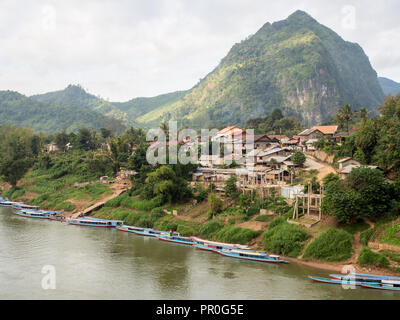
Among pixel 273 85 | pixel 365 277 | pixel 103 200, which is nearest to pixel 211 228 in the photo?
pixel 365 277

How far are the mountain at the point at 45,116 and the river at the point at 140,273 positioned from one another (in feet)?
277

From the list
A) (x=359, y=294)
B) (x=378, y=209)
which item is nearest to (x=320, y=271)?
(x=359, y=294)

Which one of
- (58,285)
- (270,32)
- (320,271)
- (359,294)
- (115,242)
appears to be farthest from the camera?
(270,32)

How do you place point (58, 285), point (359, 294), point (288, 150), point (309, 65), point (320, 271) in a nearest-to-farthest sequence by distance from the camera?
point (359, 294) → point (58, 285) → point (320, 271) → point (288, 150) → point (309, 65)

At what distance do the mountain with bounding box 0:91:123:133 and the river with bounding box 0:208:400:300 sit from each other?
3318 inches

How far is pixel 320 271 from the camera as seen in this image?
22141 mm

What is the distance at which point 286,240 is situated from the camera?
24.7m

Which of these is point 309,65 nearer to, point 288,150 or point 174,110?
point 174,110

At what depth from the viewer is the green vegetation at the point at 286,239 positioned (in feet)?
80.0

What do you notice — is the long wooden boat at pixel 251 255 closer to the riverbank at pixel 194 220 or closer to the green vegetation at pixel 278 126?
the riverbank at pixel 194 220

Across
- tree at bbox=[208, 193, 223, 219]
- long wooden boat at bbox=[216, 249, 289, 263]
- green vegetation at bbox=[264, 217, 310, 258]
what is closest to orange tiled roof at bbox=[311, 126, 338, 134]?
tree at bbox=[208, 193, 223, 219]

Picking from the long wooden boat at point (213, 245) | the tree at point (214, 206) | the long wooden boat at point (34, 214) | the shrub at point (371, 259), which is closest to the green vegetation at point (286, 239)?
the long wooden boat at point (213, 245)

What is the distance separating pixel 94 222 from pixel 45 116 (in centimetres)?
9509

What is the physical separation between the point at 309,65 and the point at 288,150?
79.1m
